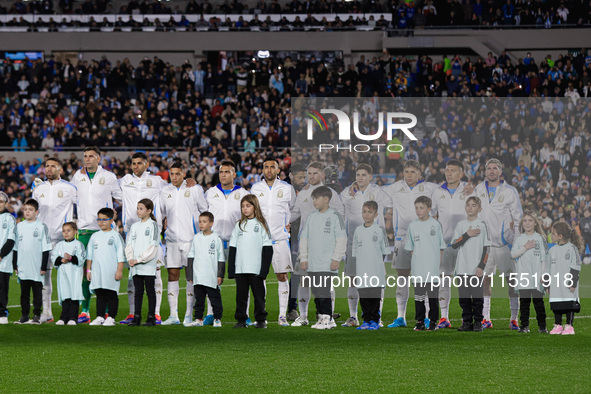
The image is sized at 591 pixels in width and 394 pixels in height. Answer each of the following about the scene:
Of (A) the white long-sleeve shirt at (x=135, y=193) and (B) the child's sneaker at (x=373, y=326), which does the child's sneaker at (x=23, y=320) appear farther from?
(B) the child's sneaker at (x=373, y=326)

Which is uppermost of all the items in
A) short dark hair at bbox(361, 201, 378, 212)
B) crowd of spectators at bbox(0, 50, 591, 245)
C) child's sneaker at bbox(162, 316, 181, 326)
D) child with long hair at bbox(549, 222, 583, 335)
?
crowd of spectators at bbox(0, 50, 591, 245)

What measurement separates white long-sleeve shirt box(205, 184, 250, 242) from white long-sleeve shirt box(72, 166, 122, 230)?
141 centimetres

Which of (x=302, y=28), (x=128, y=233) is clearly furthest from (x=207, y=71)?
(x=128, y=233)

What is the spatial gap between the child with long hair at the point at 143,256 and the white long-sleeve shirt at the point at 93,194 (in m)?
0.83

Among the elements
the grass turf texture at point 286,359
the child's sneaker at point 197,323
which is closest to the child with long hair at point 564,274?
the grass turf texture at point 286,359

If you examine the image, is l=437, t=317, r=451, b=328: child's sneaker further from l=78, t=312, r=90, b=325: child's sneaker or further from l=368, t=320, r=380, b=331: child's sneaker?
l=78, t=312, r=90, b=325: child's sneaker

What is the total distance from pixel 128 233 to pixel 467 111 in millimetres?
10747

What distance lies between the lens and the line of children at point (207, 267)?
37.9ft

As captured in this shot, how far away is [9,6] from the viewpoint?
134 feet

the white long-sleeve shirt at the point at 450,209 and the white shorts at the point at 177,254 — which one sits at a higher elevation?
the white long-sleeve shirt at the point at 450,209

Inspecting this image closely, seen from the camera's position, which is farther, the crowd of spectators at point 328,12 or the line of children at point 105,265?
the crowd of spectators at point 328,12

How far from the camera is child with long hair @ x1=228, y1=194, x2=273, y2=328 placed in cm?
1141

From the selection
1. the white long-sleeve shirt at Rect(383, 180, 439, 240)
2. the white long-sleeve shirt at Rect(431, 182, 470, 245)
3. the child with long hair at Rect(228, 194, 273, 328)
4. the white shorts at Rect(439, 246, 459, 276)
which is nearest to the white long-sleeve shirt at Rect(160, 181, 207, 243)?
the child with long hair at Rect(228, 194, 273, 328)

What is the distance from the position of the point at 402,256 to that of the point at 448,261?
2.06 feet
